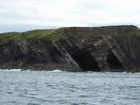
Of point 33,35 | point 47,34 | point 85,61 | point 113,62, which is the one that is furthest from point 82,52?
point 33,35

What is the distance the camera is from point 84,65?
143 metres

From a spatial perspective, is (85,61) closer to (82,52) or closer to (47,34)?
(82,52)

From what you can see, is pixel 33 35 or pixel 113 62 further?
pixel 33 35

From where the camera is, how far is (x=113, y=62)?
14062 cm

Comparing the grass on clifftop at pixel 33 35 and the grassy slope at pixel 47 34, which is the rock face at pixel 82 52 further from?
the grass on clifftop at pixel 33 35

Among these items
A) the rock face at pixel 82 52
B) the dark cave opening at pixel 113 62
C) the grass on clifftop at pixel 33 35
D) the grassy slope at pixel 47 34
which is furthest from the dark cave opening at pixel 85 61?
the grass on clifftop at pixel 33 35

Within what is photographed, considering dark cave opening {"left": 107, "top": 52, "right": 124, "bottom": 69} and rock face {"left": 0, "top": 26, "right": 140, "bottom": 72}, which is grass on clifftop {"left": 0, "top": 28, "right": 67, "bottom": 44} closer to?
rock face {"left": 0, "top": 26, "right": 140, "bottom": 72}

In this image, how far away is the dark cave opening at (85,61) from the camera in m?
138

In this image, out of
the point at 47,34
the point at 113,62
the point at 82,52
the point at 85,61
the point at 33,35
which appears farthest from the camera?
the point at 33,35

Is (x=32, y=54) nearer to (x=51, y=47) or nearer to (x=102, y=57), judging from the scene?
(x=51, y=47)

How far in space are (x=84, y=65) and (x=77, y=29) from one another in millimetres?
15170

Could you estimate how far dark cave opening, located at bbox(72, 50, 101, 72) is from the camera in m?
138

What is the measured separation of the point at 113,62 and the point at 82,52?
Result: 44.4ft

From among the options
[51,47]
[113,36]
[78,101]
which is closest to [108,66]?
[113,36]
